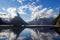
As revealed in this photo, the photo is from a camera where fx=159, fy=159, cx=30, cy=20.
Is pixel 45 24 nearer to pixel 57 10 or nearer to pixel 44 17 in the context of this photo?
pixel 44 17

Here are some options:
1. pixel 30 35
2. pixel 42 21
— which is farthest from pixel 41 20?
pixel 30 35

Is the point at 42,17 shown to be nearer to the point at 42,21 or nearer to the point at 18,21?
the point at 42,21

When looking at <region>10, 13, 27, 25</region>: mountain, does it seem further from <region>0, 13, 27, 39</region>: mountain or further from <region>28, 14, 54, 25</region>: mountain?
<region>28, 14, 54, 25</region>: mountain

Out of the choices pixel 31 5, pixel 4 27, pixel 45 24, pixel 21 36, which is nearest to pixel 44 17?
pixel 45 24

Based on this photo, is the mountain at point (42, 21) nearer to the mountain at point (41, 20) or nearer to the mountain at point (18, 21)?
the mountain at point (41, 20)

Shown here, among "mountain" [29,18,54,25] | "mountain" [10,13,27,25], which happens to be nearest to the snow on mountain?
"mountain" [29,18,54,25]

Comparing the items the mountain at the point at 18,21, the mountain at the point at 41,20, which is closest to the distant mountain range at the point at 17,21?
the mountain at the point at 18,21

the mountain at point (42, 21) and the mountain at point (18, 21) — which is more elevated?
the mountain at point (18, 21)

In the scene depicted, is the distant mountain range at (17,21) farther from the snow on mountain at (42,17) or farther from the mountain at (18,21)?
the snow on mountain at (42,17)

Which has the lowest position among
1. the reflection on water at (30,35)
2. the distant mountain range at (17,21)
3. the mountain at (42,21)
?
the reflection on water at (30,35)

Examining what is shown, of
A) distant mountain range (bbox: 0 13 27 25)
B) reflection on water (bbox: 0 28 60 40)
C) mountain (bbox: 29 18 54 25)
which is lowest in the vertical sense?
reflection on water (bbox: 0 28 60 40)

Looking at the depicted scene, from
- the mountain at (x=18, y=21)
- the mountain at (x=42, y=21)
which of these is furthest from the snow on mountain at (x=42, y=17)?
the mountain at (x=18, y=21)

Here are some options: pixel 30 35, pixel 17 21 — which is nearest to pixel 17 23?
pixel 17 21

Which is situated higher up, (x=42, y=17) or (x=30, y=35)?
(x=42, y=17)
